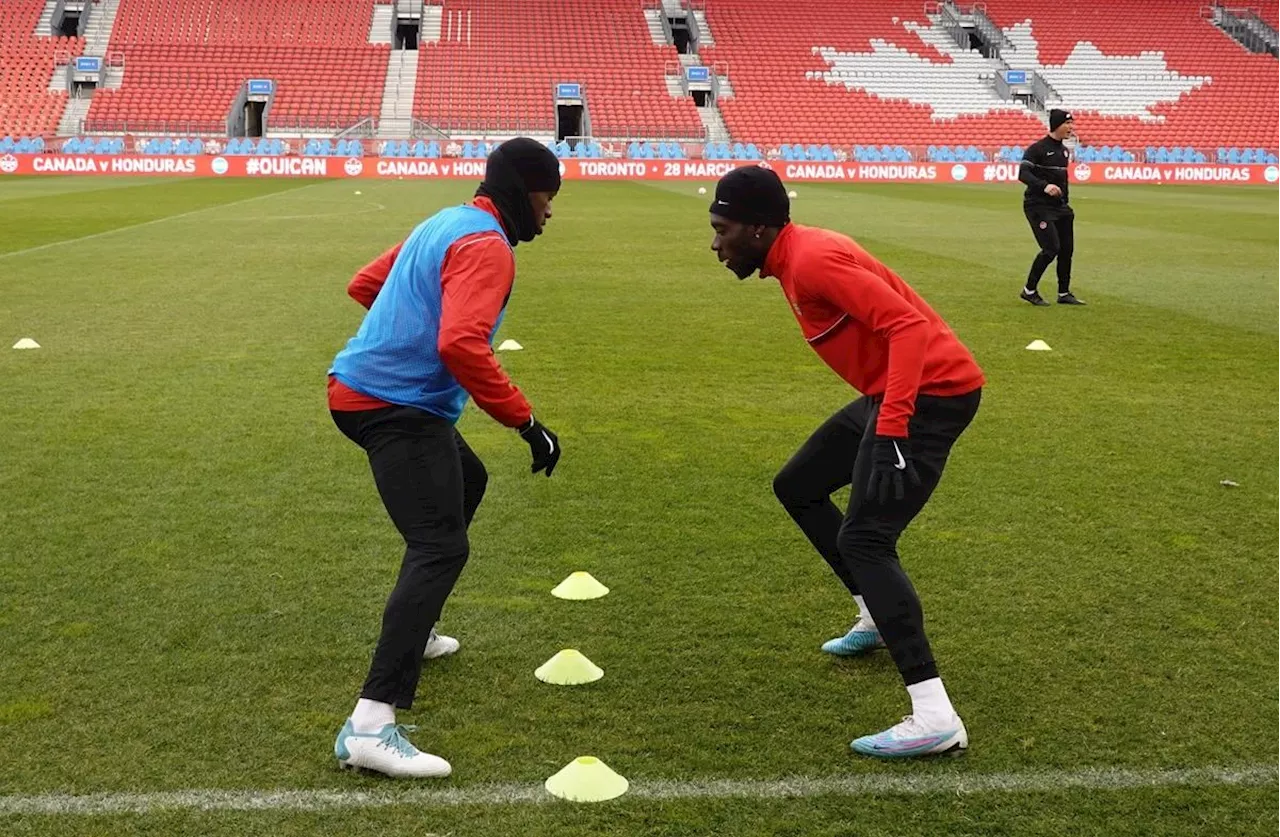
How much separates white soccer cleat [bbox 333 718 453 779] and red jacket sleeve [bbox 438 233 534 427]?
97cm

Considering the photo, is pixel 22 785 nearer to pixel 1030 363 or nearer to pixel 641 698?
pixel 641 698

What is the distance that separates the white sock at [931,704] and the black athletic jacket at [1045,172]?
34.6 ft

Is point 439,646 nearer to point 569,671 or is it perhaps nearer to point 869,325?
point 569,671

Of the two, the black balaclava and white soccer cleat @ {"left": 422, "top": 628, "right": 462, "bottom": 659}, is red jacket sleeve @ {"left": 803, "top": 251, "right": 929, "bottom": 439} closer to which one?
the black balaclava

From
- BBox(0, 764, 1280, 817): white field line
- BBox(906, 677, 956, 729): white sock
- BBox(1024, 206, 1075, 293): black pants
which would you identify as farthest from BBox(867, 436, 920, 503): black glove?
BBox(1024, 206, 1075, 293): black pants

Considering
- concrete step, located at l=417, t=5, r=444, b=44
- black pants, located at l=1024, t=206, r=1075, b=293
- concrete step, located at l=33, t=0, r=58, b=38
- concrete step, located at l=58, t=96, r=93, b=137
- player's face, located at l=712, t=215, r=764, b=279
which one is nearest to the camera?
player's face, located at l=712, t=215, r=764, b=279

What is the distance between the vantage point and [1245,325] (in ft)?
40.1

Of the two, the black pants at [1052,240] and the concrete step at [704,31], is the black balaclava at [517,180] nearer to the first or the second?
the black pants at [1052,240]

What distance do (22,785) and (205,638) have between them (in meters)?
1.11

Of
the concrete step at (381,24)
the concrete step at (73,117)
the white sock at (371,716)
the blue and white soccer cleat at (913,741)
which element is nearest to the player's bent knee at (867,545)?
the blue and white soccer cleat at (913,741)

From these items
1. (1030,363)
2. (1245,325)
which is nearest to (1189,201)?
(1245,325)

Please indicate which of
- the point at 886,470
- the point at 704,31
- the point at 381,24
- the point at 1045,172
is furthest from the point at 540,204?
the point at 704,31

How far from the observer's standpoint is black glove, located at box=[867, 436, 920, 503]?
373cm

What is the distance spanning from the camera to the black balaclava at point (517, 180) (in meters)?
3.74
